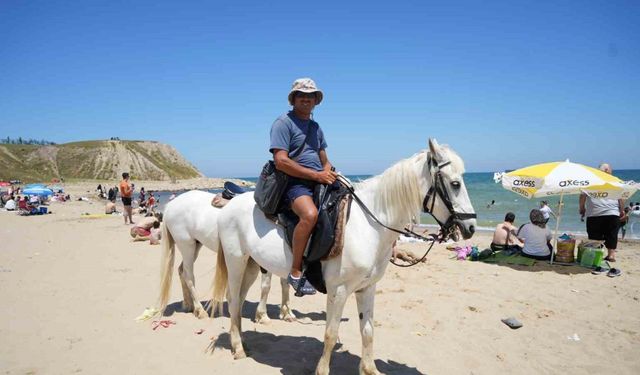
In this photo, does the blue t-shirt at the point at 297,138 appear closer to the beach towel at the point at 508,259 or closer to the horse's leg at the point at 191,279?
the horse's leg at the point at 191,279

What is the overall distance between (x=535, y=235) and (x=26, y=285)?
1130 centimetres

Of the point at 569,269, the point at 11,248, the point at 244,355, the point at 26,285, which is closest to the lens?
→ the point at 244,355

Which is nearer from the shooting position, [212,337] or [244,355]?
[244,355]

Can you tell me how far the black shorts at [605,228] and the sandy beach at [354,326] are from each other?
1.09 m

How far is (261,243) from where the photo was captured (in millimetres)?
3416

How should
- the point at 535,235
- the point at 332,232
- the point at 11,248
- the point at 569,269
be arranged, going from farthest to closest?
the point at 11,248 < the point at 535,235 < the point at 569,269 < the point at 332,232

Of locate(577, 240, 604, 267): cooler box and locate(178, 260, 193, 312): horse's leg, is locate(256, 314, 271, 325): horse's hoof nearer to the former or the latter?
locate(178, 260, 193, 312): horse's leg

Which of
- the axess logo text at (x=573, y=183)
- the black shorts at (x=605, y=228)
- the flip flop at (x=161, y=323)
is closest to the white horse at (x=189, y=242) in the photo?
the flip flop at (x=161, y=323)

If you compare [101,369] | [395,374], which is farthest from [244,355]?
[395,374]

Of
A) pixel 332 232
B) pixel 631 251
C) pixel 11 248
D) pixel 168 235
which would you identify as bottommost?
pixel 631 251

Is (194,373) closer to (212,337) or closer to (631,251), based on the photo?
(212,337)

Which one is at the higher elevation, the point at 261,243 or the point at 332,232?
the point at 332,232

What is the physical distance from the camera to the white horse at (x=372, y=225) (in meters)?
2.78

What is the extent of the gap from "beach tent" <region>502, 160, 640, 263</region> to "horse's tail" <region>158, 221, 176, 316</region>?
7.82 metres
